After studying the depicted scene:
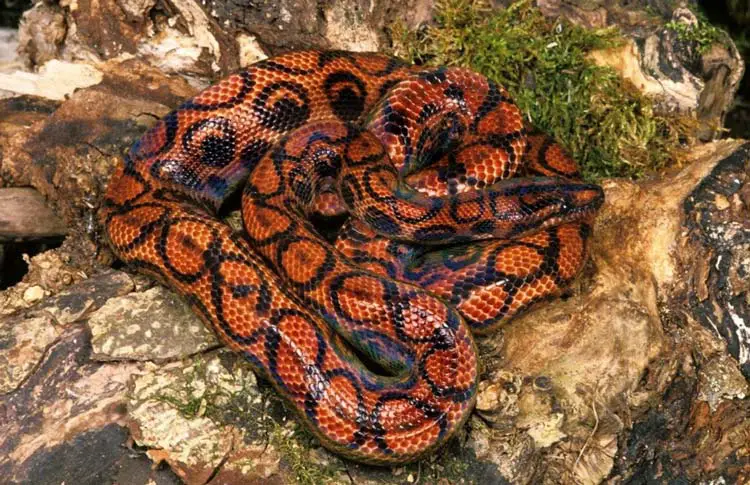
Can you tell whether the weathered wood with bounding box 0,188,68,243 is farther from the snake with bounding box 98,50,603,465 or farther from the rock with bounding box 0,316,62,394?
the rock with bounding box 0,316,62,394

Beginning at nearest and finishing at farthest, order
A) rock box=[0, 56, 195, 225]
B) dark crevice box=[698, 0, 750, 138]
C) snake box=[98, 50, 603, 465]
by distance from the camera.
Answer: snake box=[98, 50, 603, 465]
rock box=[0, 56, 195, 225]
dark crevice box=[698, 0, 750, 138]

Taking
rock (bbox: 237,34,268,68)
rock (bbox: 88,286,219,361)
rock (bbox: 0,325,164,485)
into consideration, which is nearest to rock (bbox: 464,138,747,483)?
rock (bbox: 88,286,219,361)

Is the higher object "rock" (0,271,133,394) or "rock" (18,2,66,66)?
"rock" (18,2,66,66)

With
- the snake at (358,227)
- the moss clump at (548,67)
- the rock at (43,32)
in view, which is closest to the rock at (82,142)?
the snake at (358,227)

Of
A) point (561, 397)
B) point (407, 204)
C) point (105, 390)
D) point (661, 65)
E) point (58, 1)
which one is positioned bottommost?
point (105, 390)

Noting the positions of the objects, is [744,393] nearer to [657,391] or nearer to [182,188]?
[657,391]

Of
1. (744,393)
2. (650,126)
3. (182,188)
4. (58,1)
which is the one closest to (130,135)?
(182,188)

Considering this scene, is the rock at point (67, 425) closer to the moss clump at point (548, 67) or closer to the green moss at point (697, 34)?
the moss clump at point (548, 67)
